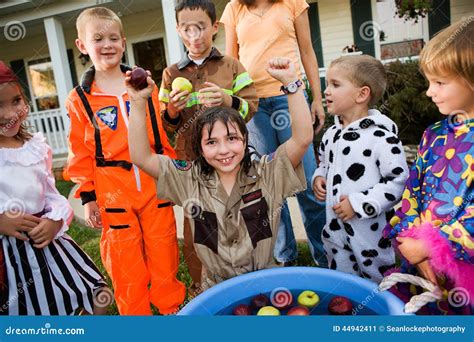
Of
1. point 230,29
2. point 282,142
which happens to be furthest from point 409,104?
point 230,29

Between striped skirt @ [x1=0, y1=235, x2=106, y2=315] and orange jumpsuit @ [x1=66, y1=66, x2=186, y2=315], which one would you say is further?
orange jumpsuit @ [x1=66, y1=66, x2=186, y2=315]

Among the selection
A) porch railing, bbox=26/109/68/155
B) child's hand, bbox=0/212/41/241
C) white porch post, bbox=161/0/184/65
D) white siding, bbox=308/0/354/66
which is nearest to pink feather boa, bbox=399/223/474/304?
child's hand, bbox=0/212/41/241

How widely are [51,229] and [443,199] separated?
5.18 feet

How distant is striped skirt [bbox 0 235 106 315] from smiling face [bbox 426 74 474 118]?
1.63 m

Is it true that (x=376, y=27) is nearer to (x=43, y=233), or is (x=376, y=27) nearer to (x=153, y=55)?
(x=153, y=55)

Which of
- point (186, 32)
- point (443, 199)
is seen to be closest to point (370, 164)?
point (443, 199)

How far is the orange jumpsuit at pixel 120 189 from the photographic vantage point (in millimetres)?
2000

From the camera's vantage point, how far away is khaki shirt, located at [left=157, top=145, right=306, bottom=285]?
5.56 ft

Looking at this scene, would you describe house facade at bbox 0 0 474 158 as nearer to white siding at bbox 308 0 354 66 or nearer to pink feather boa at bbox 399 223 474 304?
white siding at bbox 308 0 354 66

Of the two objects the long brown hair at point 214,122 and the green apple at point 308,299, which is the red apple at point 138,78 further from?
the green apple at point 308,299

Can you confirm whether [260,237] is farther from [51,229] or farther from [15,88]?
[15,88]

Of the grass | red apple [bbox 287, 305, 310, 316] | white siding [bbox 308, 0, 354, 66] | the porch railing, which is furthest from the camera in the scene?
the porch railing

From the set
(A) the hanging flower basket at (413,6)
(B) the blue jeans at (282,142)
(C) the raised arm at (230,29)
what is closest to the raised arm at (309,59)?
(B) the blue jeans at (282,142)

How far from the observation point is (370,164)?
1774mm
